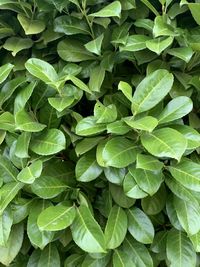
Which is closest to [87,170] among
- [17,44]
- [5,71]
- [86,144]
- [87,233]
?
[86,144]

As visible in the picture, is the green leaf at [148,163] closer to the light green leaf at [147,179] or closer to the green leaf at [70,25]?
the light green leaf at [147,179]

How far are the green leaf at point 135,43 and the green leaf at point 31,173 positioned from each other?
41 cm

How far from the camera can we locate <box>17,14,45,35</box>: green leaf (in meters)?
1.15

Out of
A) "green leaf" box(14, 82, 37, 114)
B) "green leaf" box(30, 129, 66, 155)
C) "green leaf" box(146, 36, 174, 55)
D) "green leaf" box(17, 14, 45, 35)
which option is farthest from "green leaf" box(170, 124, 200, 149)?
"green leaf" box(17, 14, 45, 35)

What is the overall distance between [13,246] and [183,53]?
2.50 ft

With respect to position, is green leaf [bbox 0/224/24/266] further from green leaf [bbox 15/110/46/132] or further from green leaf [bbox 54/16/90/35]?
green leaf [bbox 54/16/90/35]

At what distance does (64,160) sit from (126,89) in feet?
1.09

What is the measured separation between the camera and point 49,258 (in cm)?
114

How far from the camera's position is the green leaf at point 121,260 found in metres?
1.07

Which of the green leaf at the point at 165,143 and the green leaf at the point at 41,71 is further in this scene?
the green leaf at the point at 41,71

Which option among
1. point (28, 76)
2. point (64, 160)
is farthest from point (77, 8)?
point (64, 160)

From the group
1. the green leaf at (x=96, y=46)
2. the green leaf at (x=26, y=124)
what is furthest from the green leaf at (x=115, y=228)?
the green leaf at (x=96, y=46)

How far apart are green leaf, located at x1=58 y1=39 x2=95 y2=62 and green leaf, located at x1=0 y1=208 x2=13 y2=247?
0.51 m

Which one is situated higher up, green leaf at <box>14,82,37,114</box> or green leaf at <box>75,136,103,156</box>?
green leaf at <box>14,82,37,114</box>
